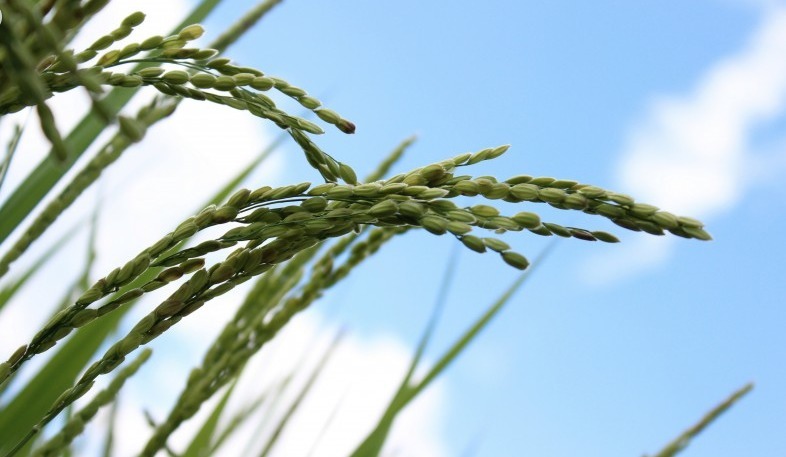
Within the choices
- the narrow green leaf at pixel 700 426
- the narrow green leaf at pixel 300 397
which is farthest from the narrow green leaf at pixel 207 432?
the narrow green leaf at pixel 700 426

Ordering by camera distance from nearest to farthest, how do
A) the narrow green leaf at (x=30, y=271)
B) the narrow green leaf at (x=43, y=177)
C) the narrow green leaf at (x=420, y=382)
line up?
1. the narrow green leaf at (x=43, y=177)
2. the narrow green leaf at (x=420, y=382)
3. the narrow green leaf at (x=30, y=271)

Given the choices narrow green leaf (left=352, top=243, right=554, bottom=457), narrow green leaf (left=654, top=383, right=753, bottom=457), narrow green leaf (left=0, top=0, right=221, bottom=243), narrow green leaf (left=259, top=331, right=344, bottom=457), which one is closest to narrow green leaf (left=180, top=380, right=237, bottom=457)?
narrow green leaf (left=259, top=331, right=344, bottom=457)

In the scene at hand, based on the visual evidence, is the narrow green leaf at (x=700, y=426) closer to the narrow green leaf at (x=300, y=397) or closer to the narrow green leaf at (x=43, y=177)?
the narrow green leaf at (x=300, y=397)

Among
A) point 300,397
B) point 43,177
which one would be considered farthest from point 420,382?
point 43,177

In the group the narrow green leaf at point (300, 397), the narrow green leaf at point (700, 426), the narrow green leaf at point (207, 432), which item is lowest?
the narrow green leaf at point (207, 432)

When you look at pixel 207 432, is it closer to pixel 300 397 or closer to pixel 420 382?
pixel 300 397

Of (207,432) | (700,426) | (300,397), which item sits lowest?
(207,432)

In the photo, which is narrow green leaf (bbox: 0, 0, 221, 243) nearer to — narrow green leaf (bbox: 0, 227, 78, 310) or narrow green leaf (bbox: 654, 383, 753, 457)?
narrow green leaf (bbox: 0, 227, 78, 310)

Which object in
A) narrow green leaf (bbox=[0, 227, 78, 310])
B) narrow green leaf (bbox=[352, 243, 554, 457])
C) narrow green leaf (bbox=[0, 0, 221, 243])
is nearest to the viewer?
narrow green leaf (bbox=[0, 0, 221, 243])

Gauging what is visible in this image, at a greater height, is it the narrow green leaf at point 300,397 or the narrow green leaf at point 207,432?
the narrow green leaf at point 300,397

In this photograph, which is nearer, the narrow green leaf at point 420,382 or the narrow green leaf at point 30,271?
the narrow green leaf at point 420,382

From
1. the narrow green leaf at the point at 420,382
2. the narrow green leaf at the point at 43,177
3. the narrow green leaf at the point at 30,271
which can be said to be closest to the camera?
the narrow green leaf at the point at 43,177

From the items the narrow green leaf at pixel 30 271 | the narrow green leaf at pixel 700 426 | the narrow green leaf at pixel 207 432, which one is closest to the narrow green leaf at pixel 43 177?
the narrow green leaf at pixel 30 271
